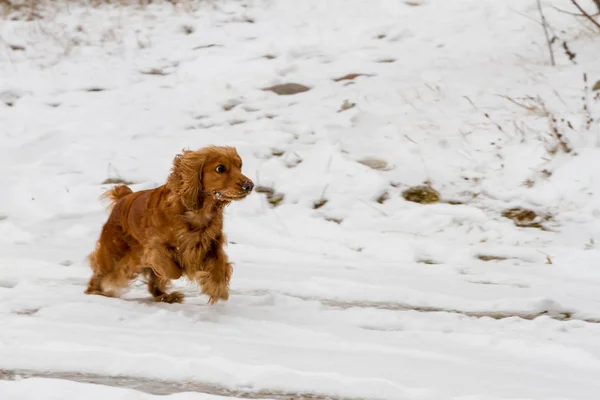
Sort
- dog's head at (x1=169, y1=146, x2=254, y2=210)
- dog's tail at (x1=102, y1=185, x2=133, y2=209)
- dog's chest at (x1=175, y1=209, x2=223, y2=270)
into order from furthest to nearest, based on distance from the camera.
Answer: dog's tail at (x1=102, y1=185, x2=133, y2=209) → dog's chest at (x1=175, y1=209, x2=223, y2=270) → dog's head at (x1=169, y1=146, x2=254, y2=210)

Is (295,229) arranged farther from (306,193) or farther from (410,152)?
(410,152)

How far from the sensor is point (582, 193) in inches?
203

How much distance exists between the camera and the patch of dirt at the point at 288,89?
7.60 meters

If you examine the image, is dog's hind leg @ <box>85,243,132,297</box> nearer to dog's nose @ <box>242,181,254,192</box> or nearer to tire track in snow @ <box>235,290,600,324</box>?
tire track in snow @ <box>235,290,600,324</box>

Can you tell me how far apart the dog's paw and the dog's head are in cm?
73

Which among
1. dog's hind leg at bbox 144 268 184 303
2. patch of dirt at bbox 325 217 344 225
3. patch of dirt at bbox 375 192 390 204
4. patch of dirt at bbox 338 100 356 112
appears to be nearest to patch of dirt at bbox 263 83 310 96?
patch of dirt at bbox 338 100 356 112

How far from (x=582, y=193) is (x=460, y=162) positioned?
1.09 meters

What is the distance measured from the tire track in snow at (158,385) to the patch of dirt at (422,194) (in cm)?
287

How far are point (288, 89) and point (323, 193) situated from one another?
85.9 inches

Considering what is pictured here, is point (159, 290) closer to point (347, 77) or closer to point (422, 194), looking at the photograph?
point (422, 194)

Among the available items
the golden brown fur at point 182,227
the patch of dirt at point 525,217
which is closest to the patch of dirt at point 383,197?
the patch of dirt at point 525,217

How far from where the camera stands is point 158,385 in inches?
118

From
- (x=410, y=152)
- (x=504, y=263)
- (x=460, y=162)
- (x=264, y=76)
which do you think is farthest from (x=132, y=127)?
(x=504, y=263)

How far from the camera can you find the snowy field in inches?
126
